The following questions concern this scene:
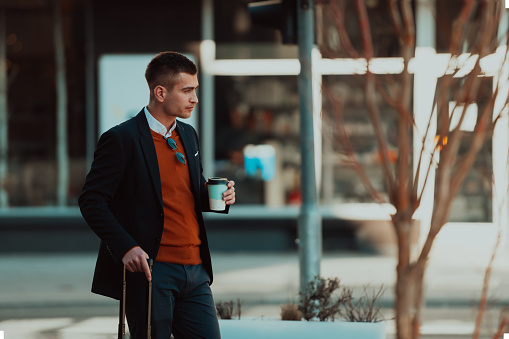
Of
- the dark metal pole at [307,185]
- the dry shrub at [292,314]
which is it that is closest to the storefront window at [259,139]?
the dark metal pole at [307,185]

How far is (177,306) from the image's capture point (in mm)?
3436

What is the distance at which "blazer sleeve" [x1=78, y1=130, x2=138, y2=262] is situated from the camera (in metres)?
3.18

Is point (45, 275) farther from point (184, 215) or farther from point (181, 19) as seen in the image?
point (184, 215)

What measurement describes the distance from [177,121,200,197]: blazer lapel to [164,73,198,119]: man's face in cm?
A: 15

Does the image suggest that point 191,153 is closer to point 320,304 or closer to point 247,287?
point 320,304

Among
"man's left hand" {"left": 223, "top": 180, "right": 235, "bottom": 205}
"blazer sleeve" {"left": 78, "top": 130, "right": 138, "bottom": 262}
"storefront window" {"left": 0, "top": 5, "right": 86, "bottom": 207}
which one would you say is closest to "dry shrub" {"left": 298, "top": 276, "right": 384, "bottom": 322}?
"man's left hand" {"left": 223, "top": 180, "right": 235, "bottom": 205}

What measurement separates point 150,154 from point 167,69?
1.31ft

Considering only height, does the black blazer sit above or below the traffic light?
below

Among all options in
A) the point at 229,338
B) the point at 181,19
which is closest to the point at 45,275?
the point at 181,19

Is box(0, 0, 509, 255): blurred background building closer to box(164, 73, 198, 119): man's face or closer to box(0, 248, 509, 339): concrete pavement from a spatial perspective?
box(0, 248, 509, 339): concrete pavement

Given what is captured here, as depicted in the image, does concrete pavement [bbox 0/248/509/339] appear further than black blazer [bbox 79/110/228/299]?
Yes

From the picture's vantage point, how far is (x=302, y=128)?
5945 mm

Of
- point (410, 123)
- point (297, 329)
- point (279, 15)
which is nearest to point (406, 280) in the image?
point (410, 123)

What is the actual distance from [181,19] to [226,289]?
16.5 feet
